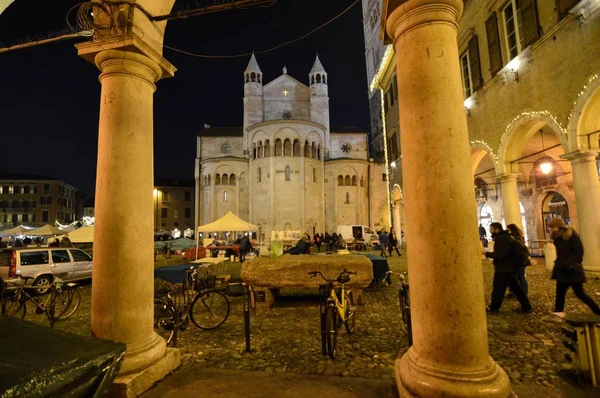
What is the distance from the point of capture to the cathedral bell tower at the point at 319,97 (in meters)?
45.2

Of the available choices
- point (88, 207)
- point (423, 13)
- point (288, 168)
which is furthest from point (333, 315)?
point (88, 207)

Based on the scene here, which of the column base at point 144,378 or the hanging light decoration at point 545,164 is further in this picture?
the hanging light decoration at point 545,164

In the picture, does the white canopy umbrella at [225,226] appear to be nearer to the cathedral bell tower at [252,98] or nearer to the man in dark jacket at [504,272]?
the man in dark jacket at [504,272]

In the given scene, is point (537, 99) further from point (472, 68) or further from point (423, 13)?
point (423, 13)

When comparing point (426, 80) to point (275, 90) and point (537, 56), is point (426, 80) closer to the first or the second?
point (537, 56)

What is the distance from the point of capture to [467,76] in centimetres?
1363

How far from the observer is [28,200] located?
56.2 metres

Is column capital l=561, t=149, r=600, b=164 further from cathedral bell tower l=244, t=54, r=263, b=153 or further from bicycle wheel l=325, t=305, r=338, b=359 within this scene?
cathedral bell tower l=244, t=54, r=263, b=153

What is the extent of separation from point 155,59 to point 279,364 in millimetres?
3929

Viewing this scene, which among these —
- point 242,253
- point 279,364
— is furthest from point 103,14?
point 242,253

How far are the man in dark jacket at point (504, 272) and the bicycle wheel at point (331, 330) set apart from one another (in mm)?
3485

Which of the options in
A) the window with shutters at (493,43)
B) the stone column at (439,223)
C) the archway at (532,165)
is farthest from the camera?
the window with shutters at (493,43)

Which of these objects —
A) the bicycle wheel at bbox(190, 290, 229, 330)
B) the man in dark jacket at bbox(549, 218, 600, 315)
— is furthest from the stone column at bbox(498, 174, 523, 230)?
the bicycle wheel at bbox(190, 290, 229, 330)

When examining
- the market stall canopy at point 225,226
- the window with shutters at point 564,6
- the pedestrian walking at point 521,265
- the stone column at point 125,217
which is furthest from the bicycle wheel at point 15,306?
the window with shutters at point 564,6
